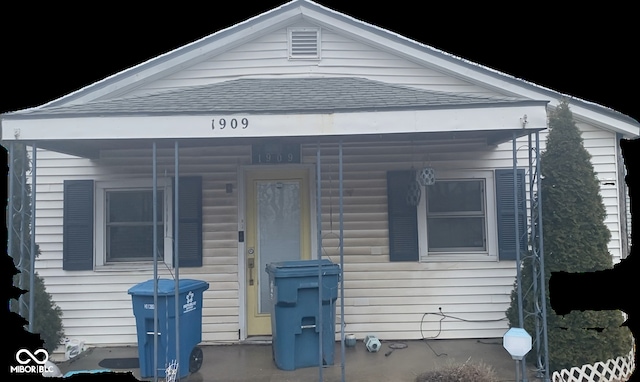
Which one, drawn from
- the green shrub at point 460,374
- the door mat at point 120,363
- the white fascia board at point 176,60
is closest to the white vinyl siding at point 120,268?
the door mat at point 120,363

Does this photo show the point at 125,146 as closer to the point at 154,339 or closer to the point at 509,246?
the point at 154,339

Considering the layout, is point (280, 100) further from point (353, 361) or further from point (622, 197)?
point (622, 197)

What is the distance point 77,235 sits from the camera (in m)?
6.77

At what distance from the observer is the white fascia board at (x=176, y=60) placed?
6941mm

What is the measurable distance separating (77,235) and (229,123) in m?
3.26

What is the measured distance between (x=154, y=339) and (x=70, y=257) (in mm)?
2519

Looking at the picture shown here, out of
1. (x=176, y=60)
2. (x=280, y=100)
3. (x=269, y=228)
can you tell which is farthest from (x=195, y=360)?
(x=176, y=60)

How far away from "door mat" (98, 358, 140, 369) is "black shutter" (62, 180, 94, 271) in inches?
53.8

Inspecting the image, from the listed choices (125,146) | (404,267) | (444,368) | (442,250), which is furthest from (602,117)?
(125,146)

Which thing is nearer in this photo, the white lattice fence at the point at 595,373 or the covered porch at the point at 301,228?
the white lattice fence at the point at 595,373

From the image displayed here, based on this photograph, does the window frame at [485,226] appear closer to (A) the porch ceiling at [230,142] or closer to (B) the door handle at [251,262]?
(A) the porch ceiling at [230,142]

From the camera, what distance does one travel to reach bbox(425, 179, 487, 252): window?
6.89m

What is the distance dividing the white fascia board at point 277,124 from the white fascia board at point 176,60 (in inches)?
81.3

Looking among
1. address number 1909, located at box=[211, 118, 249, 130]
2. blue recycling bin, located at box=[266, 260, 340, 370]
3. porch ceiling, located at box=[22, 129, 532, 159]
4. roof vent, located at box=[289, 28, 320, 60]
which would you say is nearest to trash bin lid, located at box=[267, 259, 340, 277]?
blue recycling bin, located at box=[266, 260, 340, 370]
